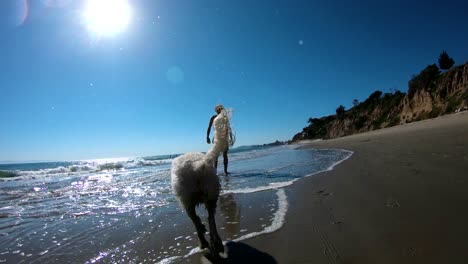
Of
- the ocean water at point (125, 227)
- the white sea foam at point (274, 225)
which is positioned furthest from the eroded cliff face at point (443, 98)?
the ocean water at point (125, 227)

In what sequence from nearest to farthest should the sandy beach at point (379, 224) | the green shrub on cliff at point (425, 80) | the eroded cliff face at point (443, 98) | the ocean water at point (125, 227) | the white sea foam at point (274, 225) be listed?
the sandy beach at point (379, 224) < the white sea foam at point (274, 225) < the ocean water at point (125, 227) < the eroded cliff face at point (443, 98) < the green shrub on cliff at point (425, 80)

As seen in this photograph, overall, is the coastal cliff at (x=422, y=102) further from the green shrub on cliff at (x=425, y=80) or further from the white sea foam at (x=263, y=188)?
the white sea foam at (x=263, y=188)

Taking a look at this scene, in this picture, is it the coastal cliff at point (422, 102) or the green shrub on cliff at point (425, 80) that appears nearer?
the coastal cliff at point (422, 102)

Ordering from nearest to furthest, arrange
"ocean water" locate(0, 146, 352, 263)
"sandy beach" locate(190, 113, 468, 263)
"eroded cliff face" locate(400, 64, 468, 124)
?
"sandy beach" locate(190, 113, 468, 263) < "ocean water" locate(0, 146, 352, 263) < "eroded cliff face" locate(400, 64, 468, 124)

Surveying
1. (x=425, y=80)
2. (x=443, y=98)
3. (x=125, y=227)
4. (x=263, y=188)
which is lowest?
(x=125, y=227)

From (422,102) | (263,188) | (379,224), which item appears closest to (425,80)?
(422,102)

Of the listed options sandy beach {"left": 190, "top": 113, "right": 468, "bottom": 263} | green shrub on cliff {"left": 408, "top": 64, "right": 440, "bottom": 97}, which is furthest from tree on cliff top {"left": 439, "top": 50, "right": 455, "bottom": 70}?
sandy beach {"left": 190, "top": 113, "right": 468, "bottom": 263}

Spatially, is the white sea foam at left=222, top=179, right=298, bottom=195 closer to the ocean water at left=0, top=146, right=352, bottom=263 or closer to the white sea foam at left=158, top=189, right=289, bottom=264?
the ocean water at left=0, top=146, right=352, bottom=263

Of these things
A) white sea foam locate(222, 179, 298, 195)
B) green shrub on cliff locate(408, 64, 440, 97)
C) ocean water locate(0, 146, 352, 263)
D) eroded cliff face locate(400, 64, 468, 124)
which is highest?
green shrub on cliff locate(408, 64, 440, 97)

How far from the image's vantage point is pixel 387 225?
3.32 meters

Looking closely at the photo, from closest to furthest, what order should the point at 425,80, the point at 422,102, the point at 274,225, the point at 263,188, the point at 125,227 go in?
the point at 274,225 → the point at 125,227 → the point at 263,188 → the point at 422,102 → the point at 425,80

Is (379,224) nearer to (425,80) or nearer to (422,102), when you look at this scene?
(422,102)

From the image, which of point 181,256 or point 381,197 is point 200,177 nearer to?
point 181,256

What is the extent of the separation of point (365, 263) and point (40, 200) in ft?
30.4
